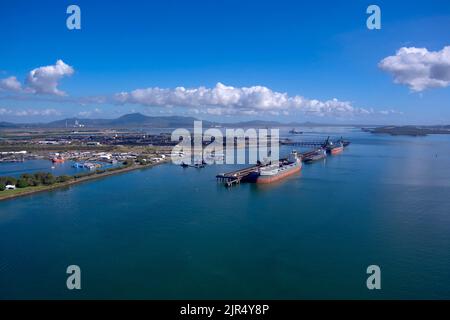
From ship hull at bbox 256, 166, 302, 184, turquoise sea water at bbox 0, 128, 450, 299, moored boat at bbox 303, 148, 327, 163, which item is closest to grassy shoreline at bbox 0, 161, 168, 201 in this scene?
turquoise sea water at bbox 0, 128, 450, 299

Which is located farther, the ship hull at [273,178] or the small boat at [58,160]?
the small boat at [58,160]

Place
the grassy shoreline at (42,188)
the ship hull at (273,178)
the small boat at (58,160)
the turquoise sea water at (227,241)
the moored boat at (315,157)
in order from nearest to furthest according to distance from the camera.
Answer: the turquoise sea water at (227,241)
the grassy shoreline at (42,188)
the ship hull at (273,178)
the small boat at (58,160)
the moored boat at (315,157)

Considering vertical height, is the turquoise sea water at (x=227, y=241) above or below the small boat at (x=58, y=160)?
below

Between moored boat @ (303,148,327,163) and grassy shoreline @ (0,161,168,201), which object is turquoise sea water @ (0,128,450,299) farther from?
moored boat @ (303,148,327,163)

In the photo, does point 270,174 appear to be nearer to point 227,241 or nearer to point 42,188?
point 227,241

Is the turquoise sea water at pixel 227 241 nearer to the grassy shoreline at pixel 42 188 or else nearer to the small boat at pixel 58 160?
the grassy shoreline at pixel 42 188

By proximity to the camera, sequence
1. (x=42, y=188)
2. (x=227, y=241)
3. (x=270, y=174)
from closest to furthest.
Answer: (x=227, y=241) → (x=42, y=188) → (x=270, y=174)

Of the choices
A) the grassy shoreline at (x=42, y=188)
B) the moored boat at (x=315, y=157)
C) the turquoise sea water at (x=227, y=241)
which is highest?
the moored boat at (x=315, y=157)

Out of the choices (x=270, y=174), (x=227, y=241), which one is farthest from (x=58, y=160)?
(x=227, y=241)

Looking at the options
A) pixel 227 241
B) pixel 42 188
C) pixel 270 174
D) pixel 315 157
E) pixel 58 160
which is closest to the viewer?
pixel 227 241

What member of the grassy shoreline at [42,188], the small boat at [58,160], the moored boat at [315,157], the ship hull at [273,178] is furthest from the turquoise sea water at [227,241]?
the moored boat at [315,157]
